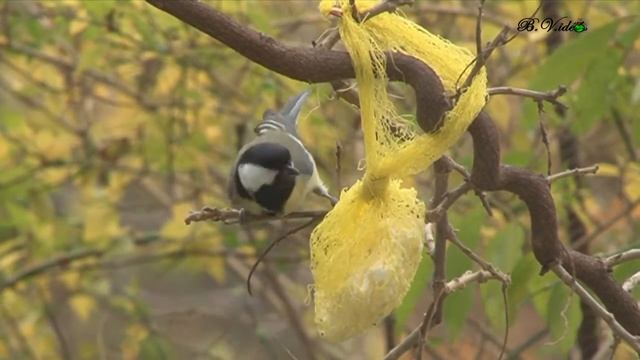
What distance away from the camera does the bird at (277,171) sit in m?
0.97

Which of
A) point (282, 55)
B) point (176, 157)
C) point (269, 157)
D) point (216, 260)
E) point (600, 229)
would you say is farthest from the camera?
point (216, 260)

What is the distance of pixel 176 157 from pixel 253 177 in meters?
0.94

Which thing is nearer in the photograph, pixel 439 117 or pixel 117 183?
pixel 439 117

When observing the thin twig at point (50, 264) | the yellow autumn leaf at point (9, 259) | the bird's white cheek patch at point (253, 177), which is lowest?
the yellow autumn leaf at point (9, 259)

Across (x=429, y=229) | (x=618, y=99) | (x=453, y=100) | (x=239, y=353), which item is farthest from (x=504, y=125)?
(x=453, y=100)

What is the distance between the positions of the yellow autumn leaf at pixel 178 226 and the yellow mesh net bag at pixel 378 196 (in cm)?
126

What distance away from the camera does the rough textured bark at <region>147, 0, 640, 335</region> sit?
646 mm

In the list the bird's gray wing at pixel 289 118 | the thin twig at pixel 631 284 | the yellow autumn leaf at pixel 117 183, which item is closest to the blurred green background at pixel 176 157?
the yellow autumn leaf at pixel 117 183

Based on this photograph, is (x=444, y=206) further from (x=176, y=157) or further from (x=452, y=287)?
(x=176, y=157)

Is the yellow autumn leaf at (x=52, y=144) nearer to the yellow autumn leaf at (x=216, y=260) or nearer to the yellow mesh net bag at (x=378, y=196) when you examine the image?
the yellow autumn leaf at (x=216, y=260)

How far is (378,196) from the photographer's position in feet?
2.30

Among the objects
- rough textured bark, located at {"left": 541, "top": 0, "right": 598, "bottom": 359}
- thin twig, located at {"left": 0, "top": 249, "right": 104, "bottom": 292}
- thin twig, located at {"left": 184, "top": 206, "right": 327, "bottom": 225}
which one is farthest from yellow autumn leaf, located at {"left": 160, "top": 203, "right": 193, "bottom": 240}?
thin twig, located at {"left": 184, "top": 206, "right": 327, "bottom": 225}

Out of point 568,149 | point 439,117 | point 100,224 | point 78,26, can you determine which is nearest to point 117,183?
point 100,224

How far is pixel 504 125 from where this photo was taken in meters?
1.96
